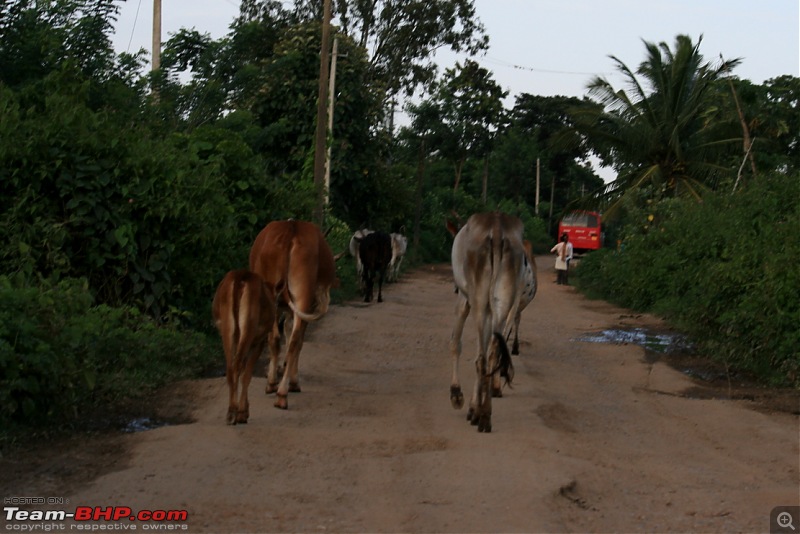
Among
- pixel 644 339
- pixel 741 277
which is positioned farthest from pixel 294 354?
pixel 644 339

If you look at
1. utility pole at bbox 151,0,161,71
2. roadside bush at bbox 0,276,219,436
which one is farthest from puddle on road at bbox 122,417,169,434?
utility pole at bbox 151,0,161,71

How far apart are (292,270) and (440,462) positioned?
3286 millimetres

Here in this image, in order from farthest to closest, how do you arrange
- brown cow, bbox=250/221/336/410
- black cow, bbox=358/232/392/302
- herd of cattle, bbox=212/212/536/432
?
black cow, bbox=358/232/392/302 < brown cow, bbox=250/221/336/410 < herd of cattle, bbox=212/212/536/432

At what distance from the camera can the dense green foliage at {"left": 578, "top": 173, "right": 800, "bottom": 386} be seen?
41.8ft

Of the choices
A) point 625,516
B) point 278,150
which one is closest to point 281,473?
point 625,516

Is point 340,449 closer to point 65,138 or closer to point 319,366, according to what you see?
point 319,366

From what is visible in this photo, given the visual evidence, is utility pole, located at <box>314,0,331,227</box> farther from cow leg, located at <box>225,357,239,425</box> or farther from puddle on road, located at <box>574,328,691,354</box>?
cow leg, located at <box>225,357,239,425</box>

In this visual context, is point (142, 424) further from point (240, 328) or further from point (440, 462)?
point (440, 462)

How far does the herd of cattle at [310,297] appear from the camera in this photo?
8711mm

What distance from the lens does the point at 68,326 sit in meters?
8.91

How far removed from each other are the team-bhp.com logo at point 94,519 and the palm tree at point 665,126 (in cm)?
2555

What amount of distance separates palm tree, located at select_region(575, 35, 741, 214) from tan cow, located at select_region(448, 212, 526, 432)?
70.4 ft

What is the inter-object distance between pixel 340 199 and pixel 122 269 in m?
22.5

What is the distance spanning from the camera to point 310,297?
33.3 feet
